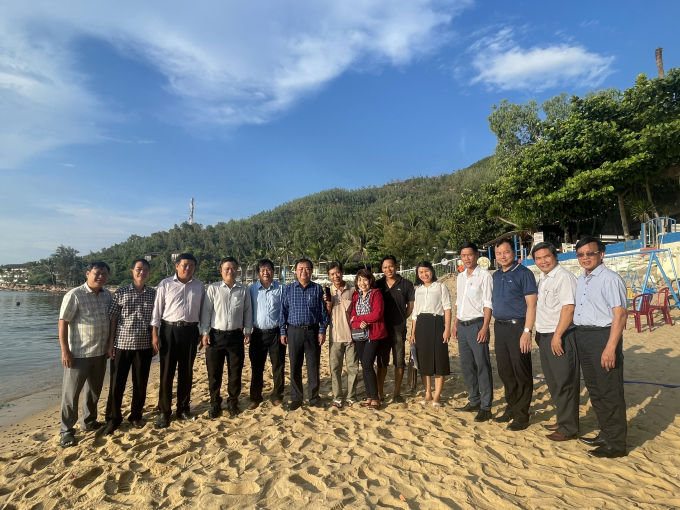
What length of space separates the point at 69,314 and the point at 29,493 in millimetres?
1456

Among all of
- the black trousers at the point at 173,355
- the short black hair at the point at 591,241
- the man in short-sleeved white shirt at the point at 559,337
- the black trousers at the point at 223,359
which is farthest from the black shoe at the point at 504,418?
the black trousers at the point at 173,355

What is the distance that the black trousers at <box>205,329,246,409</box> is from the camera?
4016 mm

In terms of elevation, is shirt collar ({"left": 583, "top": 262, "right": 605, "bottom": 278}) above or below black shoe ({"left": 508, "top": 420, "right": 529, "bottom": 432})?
above

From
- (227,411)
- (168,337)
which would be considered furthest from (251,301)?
(227,411)

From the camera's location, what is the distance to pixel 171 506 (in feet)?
7.91

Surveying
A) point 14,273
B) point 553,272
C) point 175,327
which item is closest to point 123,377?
point 175,327

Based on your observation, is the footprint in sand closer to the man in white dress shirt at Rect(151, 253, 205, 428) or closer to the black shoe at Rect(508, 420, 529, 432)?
the man in white dress shirt at Rect(151, 253, 205, 428)

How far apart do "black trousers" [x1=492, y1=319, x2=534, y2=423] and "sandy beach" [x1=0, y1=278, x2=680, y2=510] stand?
23 cm


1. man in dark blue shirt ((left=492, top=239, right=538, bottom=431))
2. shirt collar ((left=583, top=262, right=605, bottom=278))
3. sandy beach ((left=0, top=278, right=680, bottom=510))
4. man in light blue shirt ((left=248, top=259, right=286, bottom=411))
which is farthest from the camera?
man in light blue shirt ((left=248, top=259, right=286, bottom=411))

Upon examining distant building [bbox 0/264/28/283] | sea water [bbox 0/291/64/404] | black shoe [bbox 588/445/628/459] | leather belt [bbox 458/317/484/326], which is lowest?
sea water [bbox 0/291/64/404]

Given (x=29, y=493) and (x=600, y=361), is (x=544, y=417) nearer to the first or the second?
(x=600, y=361)

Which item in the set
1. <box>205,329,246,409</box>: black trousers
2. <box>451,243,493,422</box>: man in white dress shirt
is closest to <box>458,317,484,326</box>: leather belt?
<box>451,243,493,422</box>: man in white dress shirt

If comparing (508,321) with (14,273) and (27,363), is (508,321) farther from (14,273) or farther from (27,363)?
(14,273)

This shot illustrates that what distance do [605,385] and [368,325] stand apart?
85.6 inches
